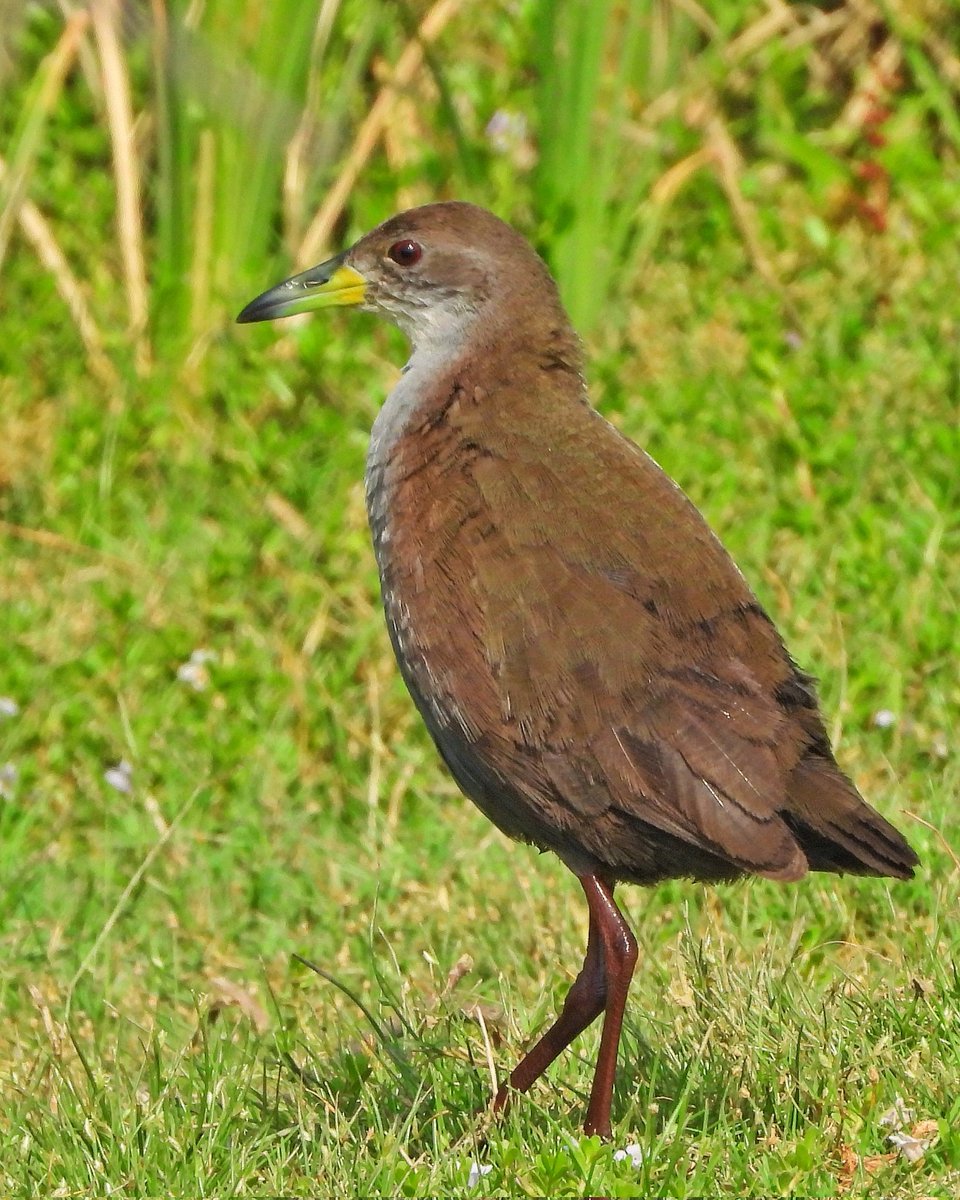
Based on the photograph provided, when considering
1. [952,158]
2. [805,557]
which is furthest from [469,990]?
[952,158]

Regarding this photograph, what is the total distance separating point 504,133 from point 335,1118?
3.94 meters

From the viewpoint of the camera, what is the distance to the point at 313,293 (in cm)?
412

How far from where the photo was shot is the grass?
3.11m

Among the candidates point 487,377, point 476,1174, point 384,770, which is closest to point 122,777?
point 384,770

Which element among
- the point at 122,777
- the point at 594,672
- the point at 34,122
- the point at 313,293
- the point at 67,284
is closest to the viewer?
the point at 594,672

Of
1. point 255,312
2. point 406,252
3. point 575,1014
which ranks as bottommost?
→ point 575,1014

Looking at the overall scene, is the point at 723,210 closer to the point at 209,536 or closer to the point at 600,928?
the point at 209,536

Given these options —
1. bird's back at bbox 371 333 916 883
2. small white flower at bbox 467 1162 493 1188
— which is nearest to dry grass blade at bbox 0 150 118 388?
bird's back at bbox 371 333 916 883

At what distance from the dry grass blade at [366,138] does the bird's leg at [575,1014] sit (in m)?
3.51

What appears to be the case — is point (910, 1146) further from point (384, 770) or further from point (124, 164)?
point (124, 164)

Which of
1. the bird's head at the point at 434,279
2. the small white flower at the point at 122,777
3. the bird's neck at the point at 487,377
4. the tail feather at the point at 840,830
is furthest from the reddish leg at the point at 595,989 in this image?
the small white flower at the point at 122,777

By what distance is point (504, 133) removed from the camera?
251 inches

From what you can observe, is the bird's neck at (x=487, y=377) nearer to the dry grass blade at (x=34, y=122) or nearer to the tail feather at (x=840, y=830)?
the tail feather at (x=840, y=830)

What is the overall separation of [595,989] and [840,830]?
1.71 ft
